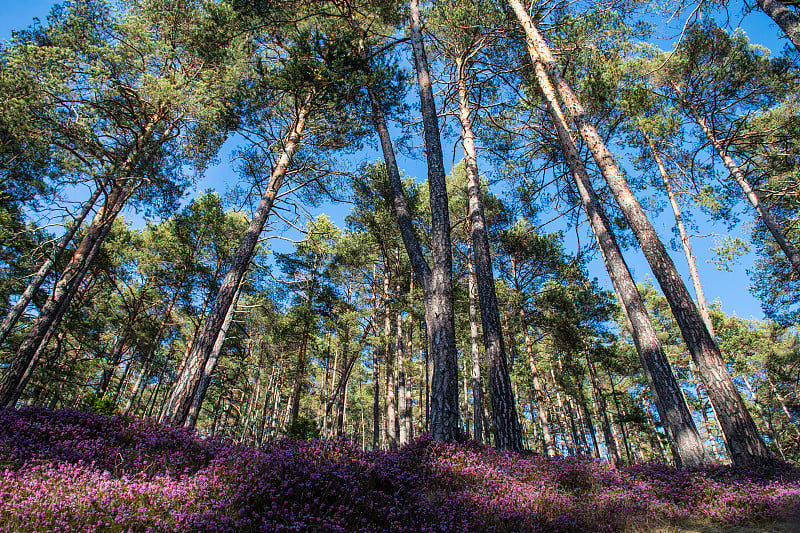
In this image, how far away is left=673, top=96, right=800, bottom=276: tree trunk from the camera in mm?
10438

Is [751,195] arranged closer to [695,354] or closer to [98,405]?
[695,354]

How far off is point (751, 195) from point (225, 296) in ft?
55.8

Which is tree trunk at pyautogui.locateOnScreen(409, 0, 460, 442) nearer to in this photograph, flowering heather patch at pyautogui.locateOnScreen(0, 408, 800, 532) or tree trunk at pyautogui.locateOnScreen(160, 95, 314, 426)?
flowering heather patch at pyautogui.locateOnScreen(0, 408, 800, 532)

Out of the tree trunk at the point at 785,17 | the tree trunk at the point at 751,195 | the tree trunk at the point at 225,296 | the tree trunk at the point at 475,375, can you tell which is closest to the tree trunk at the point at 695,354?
the tree trunk at the point at 785,17

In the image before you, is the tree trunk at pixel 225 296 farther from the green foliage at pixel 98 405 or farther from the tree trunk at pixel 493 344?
the tree trunk at pixel 493 344

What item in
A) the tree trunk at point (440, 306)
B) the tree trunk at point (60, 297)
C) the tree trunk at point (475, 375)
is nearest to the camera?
the tree trunk at point (440, 306)

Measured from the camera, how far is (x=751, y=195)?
11.7 meters

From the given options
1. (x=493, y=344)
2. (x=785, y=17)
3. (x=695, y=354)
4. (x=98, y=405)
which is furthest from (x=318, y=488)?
(x=98, y=405)

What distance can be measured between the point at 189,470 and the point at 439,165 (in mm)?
6056

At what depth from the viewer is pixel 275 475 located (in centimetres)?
295

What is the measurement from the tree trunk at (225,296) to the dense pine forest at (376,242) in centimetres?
6

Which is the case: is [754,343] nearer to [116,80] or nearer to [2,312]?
[116,80]

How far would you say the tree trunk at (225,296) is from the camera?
687 cm

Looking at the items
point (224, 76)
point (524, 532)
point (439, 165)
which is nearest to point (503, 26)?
point (439, 165)
